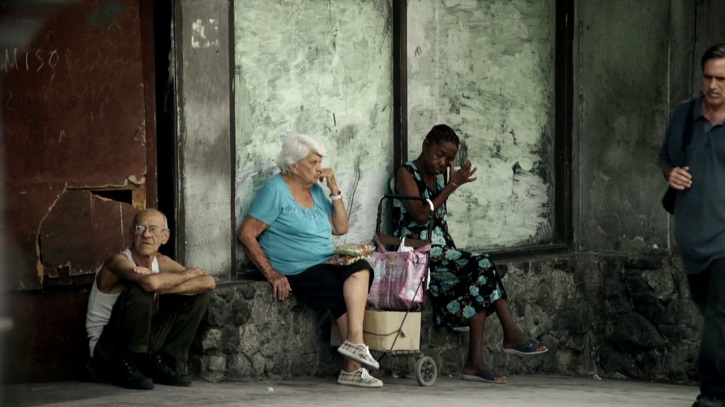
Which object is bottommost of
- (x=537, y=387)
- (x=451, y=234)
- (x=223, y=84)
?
(x=537, y=387)

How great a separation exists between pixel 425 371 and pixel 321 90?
6.04ft

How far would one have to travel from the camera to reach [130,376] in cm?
856

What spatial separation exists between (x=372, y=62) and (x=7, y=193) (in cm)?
273

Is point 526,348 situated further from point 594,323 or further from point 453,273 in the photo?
point 594,323

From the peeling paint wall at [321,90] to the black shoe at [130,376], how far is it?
118 cm

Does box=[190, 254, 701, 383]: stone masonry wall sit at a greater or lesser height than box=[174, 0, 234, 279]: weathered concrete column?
lesser

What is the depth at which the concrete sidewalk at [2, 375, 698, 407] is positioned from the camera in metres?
8.33

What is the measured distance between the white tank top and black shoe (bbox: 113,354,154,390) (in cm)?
21

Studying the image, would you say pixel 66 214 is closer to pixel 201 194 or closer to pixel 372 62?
pixel 201 194

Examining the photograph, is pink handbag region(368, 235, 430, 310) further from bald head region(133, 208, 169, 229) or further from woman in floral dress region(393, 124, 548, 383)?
bald head region(133, 208, 169, 229)

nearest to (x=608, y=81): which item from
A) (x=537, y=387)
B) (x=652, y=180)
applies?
(x=652, y=180)

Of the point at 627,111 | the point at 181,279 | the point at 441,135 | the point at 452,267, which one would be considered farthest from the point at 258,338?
the point at 627,111

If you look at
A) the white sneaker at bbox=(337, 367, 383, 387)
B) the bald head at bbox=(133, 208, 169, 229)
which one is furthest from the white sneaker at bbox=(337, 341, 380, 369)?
the bald head at bbox=(133, 208, 169, 229)

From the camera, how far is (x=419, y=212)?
32.6 feet
